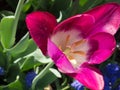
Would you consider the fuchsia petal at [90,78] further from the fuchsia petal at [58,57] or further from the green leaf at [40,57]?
the green leaf at [40,57]

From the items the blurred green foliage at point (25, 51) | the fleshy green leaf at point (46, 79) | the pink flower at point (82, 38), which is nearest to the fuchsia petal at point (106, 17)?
the pink flower at point (82, 38)

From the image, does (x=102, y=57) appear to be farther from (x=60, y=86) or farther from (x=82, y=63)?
(x=60, y=86)

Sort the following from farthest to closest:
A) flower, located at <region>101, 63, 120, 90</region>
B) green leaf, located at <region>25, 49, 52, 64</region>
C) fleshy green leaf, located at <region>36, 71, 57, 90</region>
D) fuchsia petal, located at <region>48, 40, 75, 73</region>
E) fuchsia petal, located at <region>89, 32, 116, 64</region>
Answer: flower, located at <region>101, 63, 120, 90</region> → fleshy green leaf, located at <region>36, 71, 57, 90</region> → green leaf, located at <region>25, 49, 52, 64</region> → fuchsia petal, located at <region>89, 32, 116, 64</region> → fuchsia petal, located at <region>48, 40, 75, 73</region>

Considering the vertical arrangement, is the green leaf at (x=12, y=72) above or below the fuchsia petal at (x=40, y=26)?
below

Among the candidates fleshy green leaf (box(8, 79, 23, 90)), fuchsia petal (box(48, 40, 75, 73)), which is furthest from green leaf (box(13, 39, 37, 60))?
fuchsia petal (box(48, 40, 75, 73))

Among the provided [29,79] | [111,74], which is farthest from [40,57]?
[111,74]

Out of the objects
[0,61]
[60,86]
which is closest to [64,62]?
[0,61]

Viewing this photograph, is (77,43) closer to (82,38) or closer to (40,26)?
(82,38)

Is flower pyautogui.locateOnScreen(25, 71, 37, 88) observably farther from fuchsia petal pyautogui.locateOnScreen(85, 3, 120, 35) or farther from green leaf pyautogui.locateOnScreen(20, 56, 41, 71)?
fuchsia petal pyautogui.locateOnScreen(85, 3, 120, 35)
